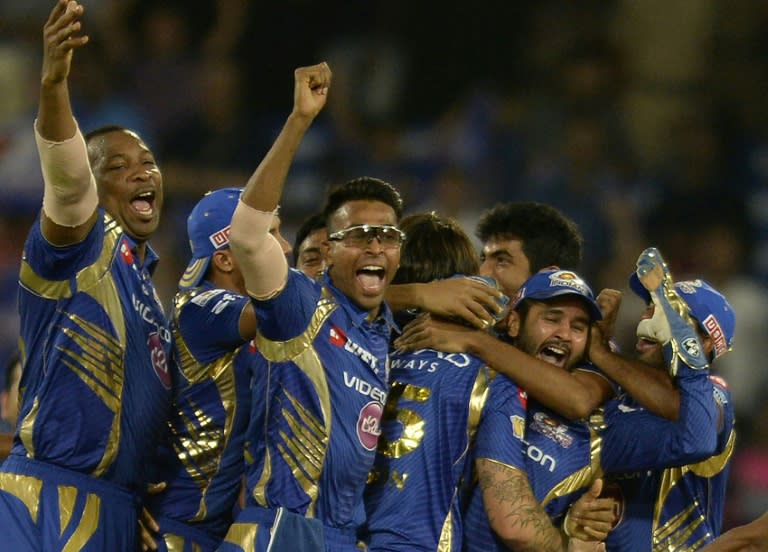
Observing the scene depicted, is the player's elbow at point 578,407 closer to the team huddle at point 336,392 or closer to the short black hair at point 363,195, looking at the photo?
the team huddle at point 336,392

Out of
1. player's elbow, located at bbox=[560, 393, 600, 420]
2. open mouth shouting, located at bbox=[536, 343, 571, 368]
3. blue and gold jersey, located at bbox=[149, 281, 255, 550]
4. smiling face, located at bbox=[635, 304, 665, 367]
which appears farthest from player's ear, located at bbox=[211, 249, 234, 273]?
smiling face, located at bbox=[635, 304, 665, 367]

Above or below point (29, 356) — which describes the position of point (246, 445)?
below

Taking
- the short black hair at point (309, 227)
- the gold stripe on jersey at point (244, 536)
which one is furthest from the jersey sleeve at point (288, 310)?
the short black hair at point (309, 227)

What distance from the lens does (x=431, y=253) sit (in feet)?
19.6

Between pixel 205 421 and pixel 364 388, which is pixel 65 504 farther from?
pixel 364 388

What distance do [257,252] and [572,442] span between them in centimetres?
171

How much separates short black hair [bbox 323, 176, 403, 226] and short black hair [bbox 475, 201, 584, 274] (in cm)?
116

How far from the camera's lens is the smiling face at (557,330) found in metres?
5.84

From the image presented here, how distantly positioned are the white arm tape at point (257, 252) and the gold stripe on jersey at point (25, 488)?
126cm

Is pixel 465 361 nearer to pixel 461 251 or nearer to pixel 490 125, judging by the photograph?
pixel 461 251

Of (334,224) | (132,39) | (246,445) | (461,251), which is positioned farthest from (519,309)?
(132,39)

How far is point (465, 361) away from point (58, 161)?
5.77ft

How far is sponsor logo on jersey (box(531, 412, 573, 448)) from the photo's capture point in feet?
19.0

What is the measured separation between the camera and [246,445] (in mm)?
5371
